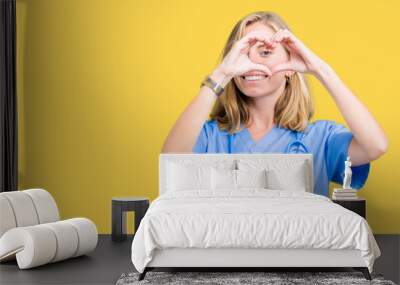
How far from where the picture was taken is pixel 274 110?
6.55 meters

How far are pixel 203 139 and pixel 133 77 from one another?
98 centimetres

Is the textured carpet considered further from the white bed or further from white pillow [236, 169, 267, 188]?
white pillow [236, 169, 267, 188]

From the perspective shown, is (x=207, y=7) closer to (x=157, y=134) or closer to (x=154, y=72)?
(x=154, y=72)

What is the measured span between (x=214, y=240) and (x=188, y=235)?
18 cm

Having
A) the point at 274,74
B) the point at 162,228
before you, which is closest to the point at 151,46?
the point at 274,74

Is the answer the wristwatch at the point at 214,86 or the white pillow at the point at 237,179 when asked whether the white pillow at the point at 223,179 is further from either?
the wristwatch at the point at 214,86

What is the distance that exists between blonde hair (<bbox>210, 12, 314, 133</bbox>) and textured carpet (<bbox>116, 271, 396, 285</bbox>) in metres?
1.99

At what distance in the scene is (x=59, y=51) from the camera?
272 inches

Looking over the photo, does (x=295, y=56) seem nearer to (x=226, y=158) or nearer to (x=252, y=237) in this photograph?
(x=226, y=158)

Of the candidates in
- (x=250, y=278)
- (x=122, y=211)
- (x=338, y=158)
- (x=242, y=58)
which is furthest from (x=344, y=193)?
(x=122, y=211)

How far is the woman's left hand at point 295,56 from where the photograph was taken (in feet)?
21.1

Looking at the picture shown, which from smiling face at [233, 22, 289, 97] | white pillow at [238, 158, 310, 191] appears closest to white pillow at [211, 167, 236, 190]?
white pillow at [238, 158, 310, 191]

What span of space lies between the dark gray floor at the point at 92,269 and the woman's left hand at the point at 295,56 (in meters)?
1.81

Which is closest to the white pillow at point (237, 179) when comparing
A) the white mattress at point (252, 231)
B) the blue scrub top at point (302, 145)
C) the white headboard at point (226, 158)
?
the white headboard at point (226, 158)
